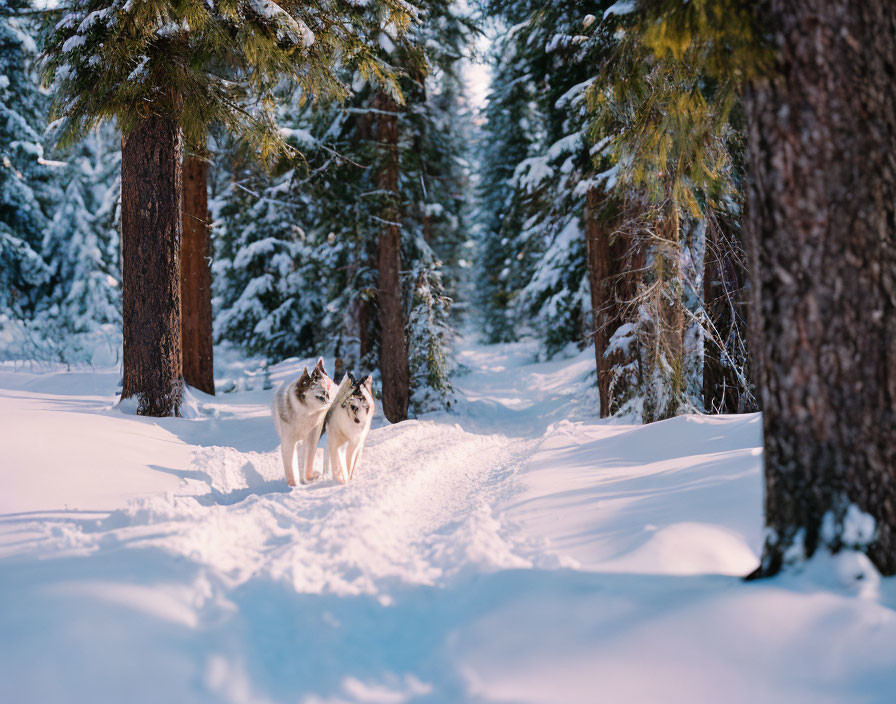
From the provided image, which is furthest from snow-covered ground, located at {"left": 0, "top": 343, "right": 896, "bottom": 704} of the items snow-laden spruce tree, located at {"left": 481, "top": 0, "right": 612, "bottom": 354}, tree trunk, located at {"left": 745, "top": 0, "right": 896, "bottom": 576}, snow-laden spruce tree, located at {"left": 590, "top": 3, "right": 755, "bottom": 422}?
snow-laden spruce tree, located at {"left": 481, "top": 0, "right": 612, "bottom": 354}

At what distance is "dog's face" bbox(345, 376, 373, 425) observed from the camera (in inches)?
246

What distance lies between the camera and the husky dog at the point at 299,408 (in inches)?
248

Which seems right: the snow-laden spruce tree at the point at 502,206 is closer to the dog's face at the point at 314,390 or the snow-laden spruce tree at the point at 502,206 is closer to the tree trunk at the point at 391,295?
the tree trunk at the point at 391,295

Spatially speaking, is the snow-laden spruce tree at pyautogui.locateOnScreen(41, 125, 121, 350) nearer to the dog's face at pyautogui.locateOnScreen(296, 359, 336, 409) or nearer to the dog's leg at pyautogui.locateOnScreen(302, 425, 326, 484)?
the dog's leg at pyautogui.locateOnScreen(302, 425, 326, 484)

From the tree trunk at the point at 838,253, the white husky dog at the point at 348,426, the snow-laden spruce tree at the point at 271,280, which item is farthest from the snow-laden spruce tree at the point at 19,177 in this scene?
the tree trunk at the point at 838,253

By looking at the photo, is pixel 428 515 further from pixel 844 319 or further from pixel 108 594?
pixel 844 319

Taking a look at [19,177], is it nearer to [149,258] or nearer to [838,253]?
[149,258]

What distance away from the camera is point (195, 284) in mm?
11516

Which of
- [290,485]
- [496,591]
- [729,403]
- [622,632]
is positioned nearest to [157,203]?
[290,485]

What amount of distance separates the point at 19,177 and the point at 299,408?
1988cm

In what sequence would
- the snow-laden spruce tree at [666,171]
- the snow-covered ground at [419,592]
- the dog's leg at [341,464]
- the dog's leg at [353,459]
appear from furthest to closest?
the dog's leg at [353,459] < the dog's leg at [341,464] < the snow-laden spruce tree at [666,171] < the snow-covered ground at [419,592]

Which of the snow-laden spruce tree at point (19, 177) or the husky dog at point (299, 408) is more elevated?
the snow-laden spruce tree at point (19, 177)

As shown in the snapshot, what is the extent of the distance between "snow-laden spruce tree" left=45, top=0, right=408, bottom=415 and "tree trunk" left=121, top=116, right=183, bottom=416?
0.01 metres

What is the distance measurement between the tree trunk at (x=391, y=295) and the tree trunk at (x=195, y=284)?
12.0ft
